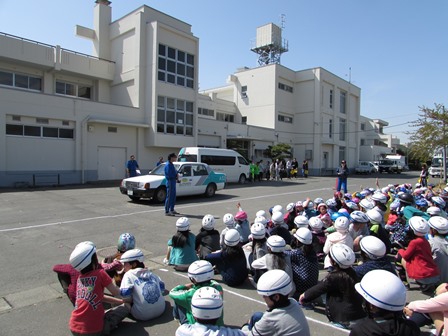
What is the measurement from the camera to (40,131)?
725 inches

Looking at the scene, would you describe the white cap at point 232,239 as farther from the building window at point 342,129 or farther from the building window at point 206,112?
the building window at point 342,129

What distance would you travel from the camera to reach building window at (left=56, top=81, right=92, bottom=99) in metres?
22.7

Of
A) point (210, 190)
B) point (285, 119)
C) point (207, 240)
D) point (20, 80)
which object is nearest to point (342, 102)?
point (285, 119)

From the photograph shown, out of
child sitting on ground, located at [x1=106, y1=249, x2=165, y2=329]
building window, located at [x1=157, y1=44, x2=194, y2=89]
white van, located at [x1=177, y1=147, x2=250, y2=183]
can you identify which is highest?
building window, located at [x1=157, y1=44, x2=194, y2=89]

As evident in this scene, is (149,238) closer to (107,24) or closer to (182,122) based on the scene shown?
(182,122)

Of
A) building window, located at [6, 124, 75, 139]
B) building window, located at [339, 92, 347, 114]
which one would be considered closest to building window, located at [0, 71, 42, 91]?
building window, located at [6, 124, 75, 139]

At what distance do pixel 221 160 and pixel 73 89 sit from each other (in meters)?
12.2

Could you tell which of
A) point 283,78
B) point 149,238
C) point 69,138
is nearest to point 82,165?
point 69,138

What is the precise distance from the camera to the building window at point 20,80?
66.3 ft

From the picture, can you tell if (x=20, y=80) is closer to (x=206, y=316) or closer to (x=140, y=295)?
(x=140, y=295)

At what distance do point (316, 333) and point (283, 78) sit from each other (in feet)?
124

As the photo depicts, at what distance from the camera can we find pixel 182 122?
24656mm

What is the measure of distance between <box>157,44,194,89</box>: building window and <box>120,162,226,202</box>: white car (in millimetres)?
11002

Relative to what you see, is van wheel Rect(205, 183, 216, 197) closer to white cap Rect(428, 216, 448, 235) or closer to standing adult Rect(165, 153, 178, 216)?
standing adult Rect(165, 153, 178, 216)
